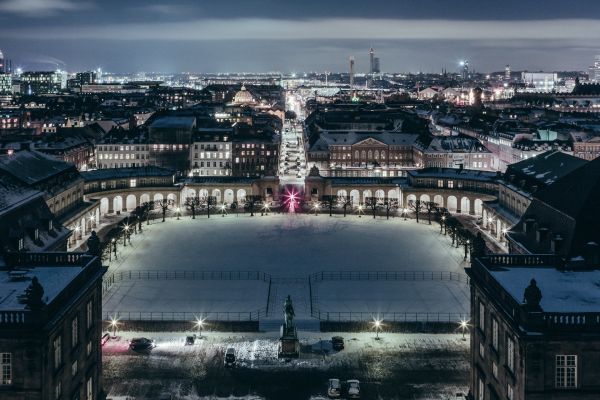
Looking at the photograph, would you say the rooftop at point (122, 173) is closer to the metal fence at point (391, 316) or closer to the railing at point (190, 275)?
the railing at point (190, 275)

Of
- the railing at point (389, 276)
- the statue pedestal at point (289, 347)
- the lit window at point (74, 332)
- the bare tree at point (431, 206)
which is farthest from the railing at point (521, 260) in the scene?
the bare tree at point (431, 206)

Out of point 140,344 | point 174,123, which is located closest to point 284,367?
point 140,344

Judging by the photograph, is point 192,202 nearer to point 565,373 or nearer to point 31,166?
point 31,166

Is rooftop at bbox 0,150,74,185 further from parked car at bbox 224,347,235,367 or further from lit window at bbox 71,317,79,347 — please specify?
lit window at bbox 71,317,79,347

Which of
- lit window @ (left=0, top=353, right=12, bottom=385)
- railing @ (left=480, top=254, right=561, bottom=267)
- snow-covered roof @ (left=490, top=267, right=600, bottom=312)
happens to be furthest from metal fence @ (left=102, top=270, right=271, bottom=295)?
lit window @ (left=0, top=353, right=12, bottom=385)

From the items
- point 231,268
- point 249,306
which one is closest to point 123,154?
point 231,268
